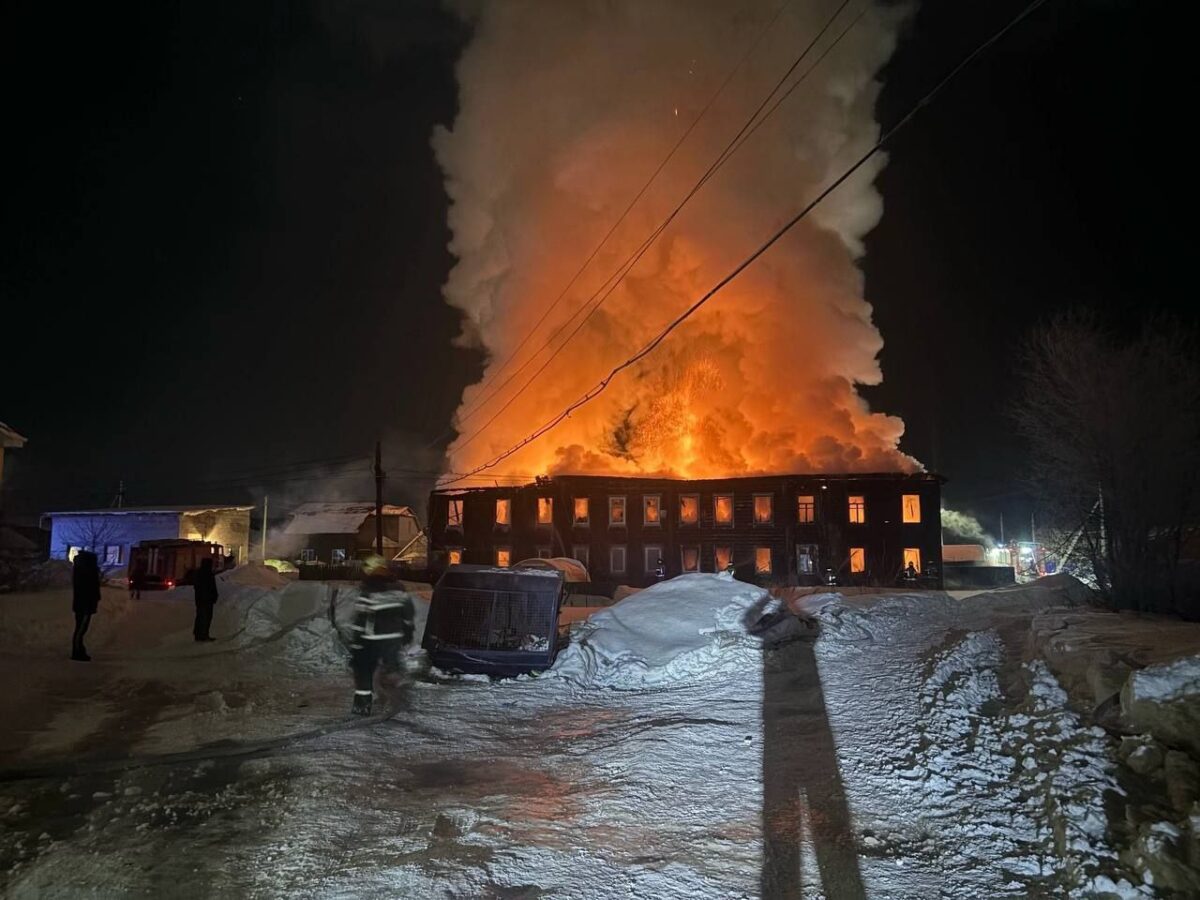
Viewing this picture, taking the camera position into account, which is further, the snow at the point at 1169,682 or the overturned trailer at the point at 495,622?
the overturned trailer at the point at 495,622

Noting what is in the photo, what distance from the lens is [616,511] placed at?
4747cm

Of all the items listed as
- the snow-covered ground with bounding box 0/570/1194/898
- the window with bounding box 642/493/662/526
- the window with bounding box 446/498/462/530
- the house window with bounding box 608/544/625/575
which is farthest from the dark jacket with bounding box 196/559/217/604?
the window with bounding box 446/498/462/530

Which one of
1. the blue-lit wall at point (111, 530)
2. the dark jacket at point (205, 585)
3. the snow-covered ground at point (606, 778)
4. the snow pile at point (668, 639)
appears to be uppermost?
the blue-lit wall at point (111, 530)

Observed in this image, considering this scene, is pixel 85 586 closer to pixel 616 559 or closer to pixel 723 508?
pixel 616 559

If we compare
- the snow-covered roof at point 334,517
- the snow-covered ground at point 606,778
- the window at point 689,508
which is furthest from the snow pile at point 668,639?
the snow-covered roof at point 334,517

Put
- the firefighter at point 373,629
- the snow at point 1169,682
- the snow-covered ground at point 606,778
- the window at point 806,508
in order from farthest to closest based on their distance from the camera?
the window at point 806,508 < the firefighter at point 373,629 < the snow at point 1169,682 < the snow-covered ground at point 606,778

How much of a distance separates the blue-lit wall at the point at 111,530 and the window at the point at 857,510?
1680 inches

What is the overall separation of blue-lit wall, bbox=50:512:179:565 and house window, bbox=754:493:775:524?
1466 inches

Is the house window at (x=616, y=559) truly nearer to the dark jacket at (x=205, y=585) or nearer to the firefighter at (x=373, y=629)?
the dark jacket at (x=205, y=585)

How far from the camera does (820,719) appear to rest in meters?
7.49

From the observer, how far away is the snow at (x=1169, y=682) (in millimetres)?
4758

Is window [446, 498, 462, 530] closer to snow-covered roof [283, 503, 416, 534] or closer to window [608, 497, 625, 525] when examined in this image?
window [608, 497, 625, 525]

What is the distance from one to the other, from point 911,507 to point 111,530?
5029 cm

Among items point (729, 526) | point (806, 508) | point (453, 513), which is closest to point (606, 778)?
point (729, 526)
